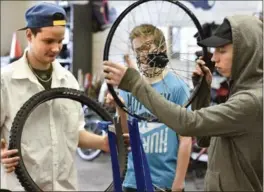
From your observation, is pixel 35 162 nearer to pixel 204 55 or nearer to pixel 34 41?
pixel 34 41

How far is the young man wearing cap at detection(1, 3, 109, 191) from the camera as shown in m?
1.56

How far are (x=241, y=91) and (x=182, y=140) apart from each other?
582 millimetres

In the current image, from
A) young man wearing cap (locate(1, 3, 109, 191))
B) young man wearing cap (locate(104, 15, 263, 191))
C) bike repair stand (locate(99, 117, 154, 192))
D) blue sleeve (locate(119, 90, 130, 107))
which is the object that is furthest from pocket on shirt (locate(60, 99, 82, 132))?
young man wearing cap (locate(104, 15, 263, 191))

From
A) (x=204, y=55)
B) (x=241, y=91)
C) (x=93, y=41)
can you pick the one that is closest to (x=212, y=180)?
(x=241, y=91)

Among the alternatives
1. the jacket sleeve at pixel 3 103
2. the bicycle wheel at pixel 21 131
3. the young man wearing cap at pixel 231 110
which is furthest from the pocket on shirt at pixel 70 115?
the young man wearing cap at pixel 231 110

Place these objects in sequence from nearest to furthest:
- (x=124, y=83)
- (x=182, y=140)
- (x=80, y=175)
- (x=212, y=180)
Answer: (x=124, y=83), (x=212, y=180), (x=182, y=140), (x=80, y=175)

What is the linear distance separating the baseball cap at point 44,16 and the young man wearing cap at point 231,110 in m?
0.49

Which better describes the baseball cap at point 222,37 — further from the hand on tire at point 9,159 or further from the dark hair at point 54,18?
the hand on tire at point 9,159

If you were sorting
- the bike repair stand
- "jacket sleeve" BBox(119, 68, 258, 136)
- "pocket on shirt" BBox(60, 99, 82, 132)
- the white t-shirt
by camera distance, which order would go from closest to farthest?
"jacket sleeve" BBox(119, 68, 258, 136), the bike repair stand, the white t-shirt, "pocket on shirt" BBox(60, 99, 82, 132)

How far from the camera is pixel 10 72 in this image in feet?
5.29

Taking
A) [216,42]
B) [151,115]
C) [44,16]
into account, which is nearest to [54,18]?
[44,16]

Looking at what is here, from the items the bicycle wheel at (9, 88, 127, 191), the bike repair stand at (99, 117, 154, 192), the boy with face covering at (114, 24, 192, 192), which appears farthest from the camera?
the bicycle wheel at (9, 88, 127, 191)

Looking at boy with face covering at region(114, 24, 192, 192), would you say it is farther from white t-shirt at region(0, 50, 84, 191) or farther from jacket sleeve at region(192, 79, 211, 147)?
white t-shirt at region(0, 50, 84, 191)

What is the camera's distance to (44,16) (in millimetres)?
1533
